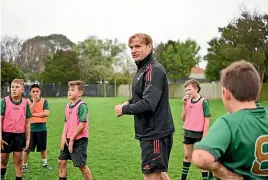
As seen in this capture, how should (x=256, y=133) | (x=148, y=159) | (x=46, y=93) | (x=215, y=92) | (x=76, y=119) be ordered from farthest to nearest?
1. (x=46, y=93)
2. (x=215, y=92)
3. (x=76, y=119)
4. (x=148, y=159)
5. (x=256, y=133)

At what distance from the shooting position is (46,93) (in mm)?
71812

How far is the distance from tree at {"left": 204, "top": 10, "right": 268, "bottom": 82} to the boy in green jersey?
132 ft

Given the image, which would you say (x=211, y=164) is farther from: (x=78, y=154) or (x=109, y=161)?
(x=109, y=161)

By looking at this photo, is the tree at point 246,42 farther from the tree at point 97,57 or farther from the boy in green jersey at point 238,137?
the boy in green jersey at point 238,137

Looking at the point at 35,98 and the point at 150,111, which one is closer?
the point at 150,111

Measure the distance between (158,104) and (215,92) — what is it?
52.0 metres

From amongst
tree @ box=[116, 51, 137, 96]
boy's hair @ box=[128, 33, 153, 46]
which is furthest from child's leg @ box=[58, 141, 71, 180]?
tree @ box=[116, 51, 137, 96]

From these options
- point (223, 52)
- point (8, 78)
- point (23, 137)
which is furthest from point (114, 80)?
point (23, 137)

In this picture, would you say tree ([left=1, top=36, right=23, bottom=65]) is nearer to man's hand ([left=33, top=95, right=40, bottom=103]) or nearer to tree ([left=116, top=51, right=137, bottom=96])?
tree ([left=116, top=51, right=137, bottom=96])

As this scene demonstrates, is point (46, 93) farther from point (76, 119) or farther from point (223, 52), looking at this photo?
point (76, 119)

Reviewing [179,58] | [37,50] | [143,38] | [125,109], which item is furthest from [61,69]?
[125,109]

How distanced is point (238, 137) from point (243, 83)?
0.34 m

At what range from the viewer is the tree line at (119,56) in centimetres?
4338

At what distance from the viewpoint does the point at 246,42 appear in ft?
141
